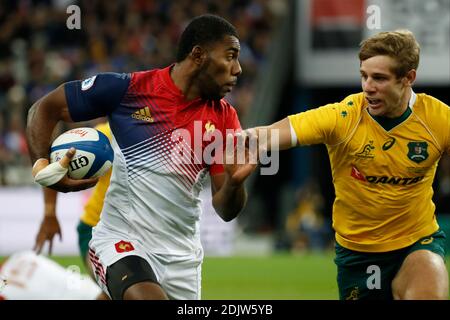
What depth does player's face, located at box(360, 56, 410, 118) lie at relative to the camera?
21.3 ft

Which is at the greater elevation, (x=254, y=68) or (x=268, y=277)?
(x=254, y=68)

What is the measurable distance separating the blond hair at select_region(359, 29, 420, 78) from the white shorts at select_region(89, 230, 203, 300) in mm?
1799

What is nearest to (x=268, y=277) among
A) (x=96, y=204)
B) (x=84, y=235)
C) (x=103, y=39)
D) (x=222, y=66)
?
(x=84, y=235)

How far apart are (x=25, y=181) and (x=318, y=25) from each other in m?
7.99

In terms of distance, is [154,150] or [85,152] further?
[154,150]

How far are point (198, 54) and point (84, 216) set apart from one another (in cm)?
265

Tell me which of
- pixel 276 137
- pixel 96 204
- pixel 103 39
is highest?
pixel 103 39

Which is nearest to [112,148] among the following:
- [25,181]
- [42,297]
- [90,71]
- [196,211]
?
A: [196,211]

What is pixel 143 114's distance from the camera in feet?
22.1

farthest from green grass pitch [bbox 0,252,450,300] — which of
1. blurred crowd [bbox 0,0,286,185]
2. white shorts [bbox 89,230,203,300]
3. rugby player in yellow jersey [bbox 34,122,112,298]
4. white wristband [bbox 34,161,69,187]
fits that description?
white wristband [bbox 34,161,69,187]

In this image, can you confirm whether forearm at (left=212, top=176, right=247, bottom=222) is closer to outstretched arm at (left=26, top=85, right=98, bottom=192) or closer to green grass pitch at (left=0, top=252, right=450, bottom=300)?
outstretched arm at (left=26, top=85, right=98, bottom=192)

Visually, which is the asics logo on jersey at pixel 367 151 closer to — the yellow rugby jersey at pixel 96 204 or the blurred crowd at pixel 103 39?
the yellow rugby jersey at pixel 96 204

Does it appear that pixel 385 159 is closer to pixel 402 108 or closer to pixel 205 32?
pixel 402 108

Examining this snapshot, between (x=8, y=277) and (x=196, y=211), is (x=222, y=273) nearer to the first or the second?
(x=8, y=277)
